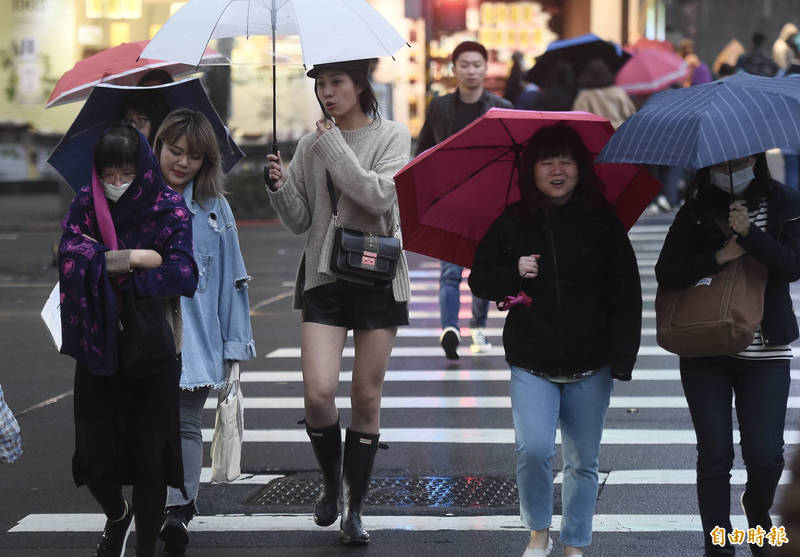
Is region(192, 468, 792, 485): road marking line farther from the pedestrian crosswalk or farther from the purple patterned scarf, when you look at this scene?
the purple patterned scarf

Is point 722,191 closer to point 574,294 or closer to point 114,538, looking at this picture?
point 574,294

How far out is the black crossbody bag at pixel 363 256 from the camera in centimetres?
518

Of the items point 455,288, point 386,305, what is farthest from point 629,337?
point 455,288

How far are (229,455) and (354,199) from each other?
1196 millimetres

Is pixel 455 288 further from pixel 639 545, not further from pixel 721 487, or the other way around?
pixel 721 487

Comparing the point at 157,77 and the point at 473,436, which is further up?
the point at 157,77

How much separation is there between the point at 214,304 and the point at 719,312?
83.5 inches

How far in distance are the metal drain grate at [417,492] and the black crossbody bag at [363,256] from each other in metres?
1.36

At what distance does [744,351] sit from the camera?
462 cm

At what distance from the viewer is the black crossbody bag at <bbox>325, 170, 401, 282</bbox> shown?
518cm

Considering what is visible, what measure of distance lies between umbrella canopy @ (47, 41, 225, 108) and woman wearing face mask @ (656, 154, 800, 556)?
2.66m

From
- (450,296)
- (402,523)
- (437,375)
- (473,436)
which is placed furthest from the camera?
(450,296)

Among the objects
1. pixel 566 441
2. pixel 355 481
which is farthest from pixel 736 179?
pixel 355 481

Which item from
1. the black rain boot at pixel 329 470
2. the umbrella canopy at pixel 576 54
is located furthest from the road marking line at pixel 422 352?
the umbrella canopy at pixel 576 54
